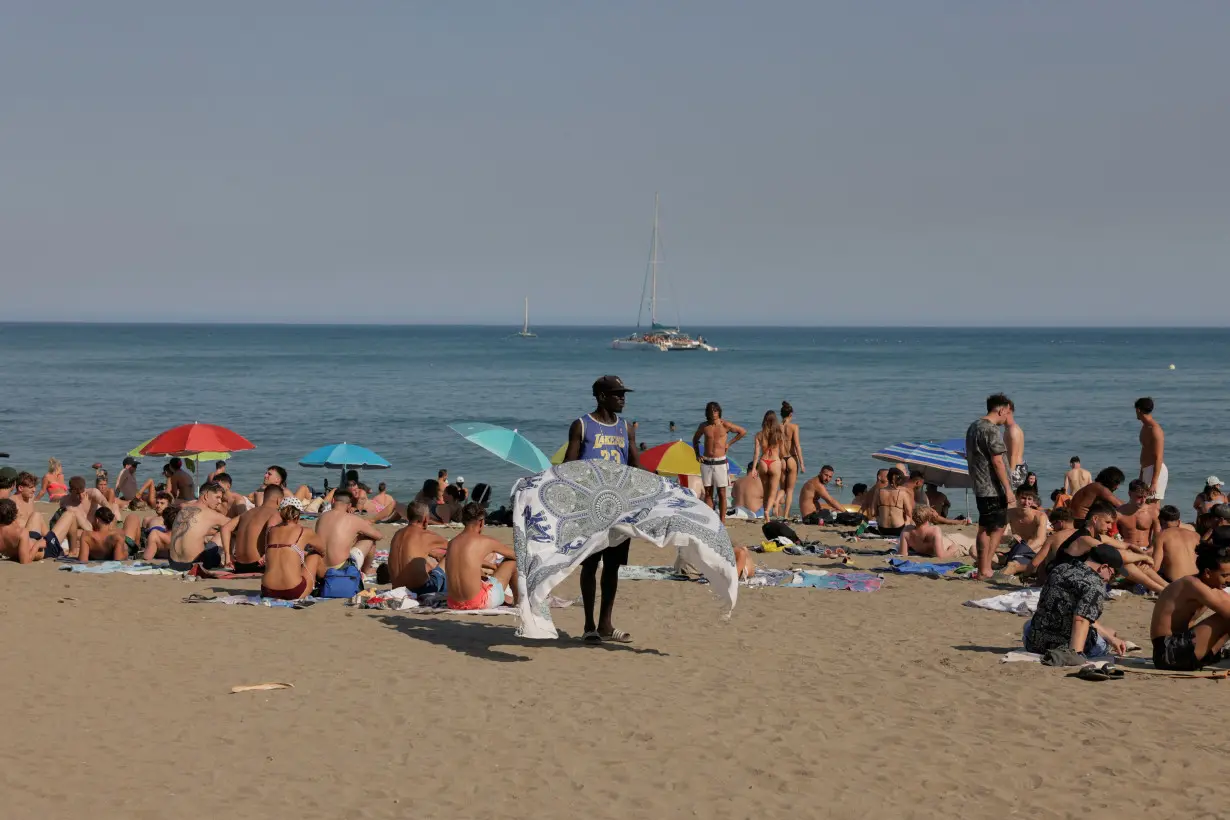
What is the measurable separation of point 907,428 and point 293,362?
62.3 meters

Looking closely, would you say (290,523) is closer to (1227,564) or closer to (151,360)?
(1227,564)

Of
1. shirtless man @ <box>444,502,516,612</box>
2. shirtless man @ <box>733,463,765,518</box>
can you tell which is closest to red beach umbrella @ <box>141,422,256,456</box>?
shirtless man @ <box>733,463,765,518</box>

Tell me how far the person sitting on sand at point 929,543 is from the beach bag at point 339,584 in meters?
6.15

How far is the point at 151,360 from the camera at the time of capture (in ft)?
287

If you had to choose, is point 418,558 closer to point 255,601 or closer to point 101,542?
point 255,601

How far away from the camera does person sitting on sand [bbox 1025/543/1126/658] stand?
7.29 m

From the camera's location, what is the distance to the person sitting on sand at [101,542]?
11.5m

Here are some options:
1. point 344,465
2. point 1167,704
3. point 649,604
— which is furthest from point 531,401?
point 1167,704

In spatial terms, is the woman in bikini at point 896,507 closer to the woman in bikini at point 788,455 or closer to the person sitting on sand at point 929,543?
the person sitting on sand at point 929,543

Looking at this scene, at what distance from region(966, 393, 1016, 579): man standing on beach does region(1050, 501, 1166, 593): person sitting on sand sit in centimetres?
119

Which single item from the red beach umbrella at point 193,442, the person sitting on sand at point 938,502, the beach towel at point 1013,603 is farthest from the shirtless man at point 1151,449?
the red beach umbrella at point 193,442

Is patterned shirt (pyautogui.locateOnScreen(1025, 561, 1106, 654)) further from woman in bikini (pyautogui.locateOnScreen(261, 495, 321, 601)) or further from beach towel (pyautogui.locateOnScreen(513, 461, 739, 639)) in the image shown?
woman in bikini (pyautogui.locateOnScreen(261, 495, 321, 601))

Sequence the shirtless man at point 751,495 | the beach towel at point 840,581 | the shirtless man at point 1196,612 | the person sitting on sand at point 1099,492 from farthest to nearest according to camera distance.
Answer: the shirtless man at point 751,495 < the person sitting on sand at point 1099,492 < the beach towel at point 840,581 < the shirtless man at point 1196,612

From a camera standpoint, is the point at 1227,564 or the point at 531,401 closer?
the point at 1227,564
